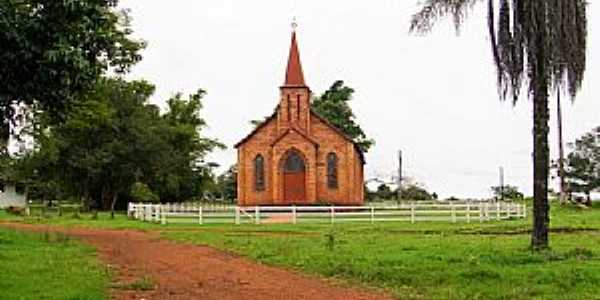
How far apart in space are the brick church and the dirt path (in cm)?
3423

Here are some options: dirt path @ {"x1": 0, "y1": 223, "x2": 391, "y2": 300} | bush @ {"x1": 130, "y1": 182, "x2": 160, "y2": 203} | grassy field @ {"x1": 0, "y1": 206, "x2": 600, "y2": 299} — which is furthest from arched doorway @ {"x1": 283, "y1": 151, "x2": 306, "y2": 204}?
dirt path @ {"x1": 0, "y1": 223, "x2": 391, "y2": 300}

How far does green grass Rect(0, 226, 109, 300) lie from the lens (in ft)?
48.0

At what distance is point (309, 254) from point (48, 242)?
33.6 feet

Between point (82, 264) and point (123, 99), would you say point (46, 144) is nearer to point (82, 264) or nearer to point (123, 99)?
point (123, 99)

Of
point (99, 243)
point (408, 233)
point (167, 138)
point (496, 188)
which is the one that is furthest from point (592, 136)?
point (99, 243)

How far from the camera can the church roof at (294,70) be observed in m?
62.6

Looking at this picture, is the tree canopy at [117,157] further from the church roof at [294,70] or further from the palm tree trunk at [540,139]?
the palm tree trunk at [540,139]

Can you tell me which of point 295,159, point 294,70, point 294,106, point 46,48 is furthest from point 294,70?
point 46,48

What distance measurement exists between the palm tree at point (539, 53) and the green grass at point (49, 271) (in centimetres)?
1043

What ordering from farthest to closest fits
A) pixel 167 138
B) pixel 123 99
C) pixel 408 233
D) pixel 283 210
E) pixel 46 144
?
pixel 167 138 < pixel 123 99 < pixel 46 144 < pixel 283 210 < pixel 408 233

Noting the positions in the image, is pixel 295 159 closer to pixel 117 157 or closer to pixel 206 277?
pixel 117 157

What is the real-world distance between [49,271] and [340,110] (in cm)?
7726

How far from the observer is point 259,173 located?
62.4 m

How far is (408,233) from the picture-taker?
32750 millimetres
